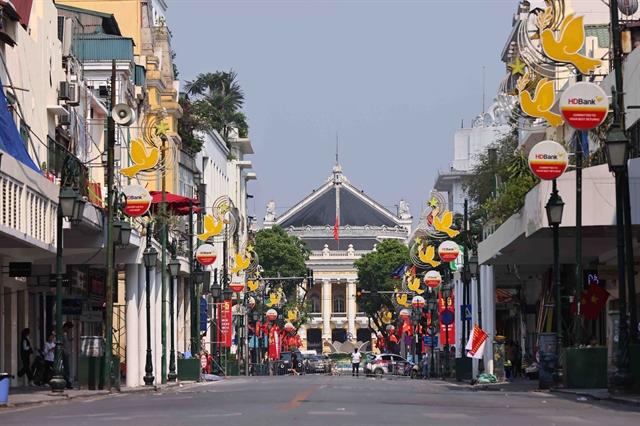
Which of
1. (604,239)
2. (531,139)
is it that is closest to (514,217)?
(604,239)

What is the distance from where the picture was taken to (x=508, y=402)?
23.8 meters

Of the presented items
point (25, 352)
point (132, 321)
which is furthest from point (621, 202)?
point (132, 321)

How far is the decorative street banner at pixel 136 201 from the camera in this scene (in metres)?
36.9

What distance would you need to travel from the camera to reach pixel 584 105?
2784cm

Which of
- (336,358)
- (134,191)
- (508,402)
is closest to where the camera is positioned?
(508,402)

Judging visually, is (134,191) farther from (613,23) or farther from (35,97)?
(613,23)

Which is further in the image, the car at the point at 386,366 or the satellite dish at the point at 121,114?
the car at the point at 386,366

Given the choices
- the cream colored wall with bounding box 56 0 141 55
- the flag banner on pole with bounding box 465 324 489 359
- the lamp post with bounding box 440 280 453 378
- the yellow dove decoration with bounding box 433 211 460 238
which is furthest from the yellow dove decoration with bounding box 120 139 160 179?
the cream colored wall with bounding box 56 0 141 55

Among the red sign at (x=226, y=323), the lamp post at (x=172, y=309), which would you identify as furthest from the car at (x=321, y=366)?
the lamp post at (x=172, y=309)

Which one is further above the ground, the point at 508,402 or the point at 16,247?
the point at 16,247

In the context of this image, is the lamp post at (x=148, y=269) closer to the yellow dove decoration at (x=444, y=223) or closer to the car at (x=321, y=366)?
the yellow dove decoration at (x=444, y=223)

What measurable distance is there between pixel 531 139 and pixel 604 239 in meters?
19.9

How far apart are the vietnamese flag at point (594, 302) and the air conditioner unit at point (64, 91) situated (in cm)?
1762

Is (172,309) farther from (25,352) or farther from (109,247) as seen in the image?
(109,247)
